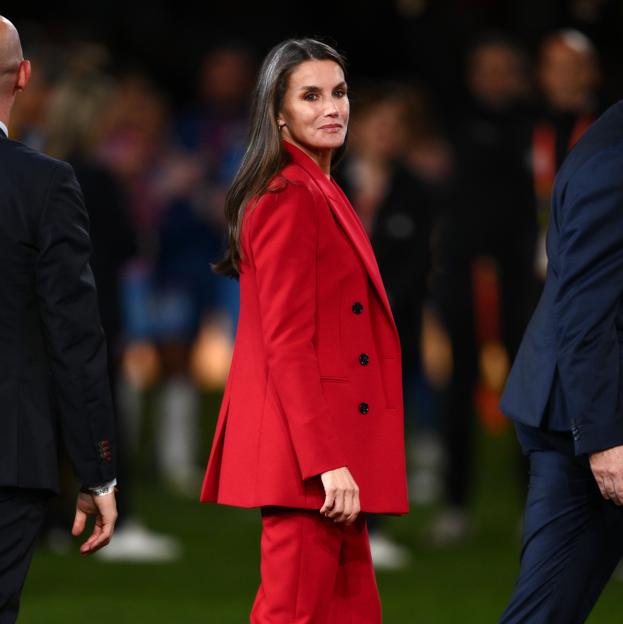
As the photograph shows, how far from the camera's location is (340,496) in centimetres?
445

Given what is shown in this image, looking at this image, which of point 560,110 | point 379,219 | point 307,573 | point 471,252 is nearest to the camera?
point 307,573

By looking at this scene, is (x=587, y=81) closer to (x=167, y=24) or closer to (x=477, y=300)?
(x=477, y=300)

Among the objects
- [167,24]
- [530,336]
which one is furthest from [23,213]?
[167,24]

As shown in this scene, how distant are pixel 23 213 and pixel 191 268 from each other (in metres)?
7.43

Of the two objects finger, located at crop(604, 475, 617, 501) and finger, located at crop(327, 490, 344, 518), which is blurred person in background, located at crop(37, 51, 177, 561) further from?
finger, located at crop(604, 475, 617, 501)

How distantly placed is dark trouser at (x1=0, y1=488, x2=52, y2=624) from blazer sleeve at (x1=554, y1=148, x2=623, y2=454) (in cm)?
135

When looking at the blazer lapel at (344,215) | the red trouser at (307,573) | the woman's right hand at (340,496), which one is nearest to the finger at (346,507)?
the woman's right hand at (340,496)

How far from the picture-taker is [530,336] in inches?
186

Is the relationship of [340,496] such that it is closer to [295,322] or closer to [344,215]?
[295,322]

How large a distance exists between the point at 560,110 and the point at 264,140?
367cm

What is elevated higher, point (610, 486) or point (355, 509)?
point (610, 486)

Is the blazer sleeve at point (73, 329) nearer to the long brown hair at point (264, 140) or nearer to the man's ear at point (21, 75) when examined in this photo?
the man's ear at point (21, 75)

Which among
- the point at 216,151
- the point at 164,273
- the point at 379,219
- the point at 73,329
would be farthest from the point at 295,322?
the point at 216,151

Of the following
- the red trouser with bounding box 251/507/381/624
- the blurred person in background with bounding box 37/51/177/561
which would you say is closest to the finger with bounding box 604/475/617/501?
the red trouser with bounding box 251/507/381/624
